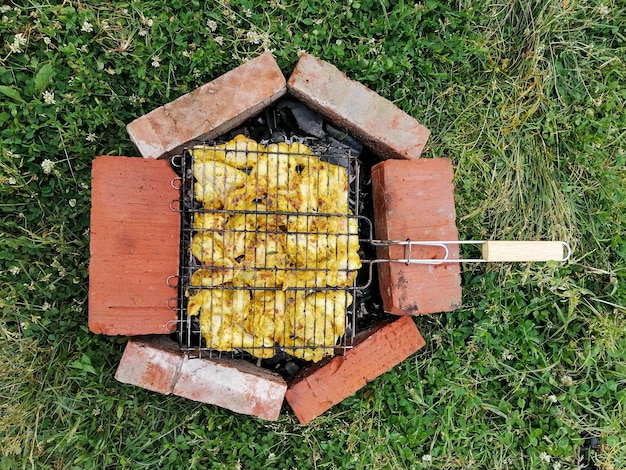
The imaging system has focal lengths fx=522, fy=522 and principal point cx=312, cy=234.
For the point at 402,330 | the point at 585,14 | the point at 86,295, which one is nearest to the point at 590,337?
the point at 402,330

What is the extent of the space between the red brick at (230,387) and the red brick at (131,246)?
12.9 inches

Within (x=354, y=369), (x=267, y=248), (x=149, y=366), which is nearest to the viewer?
(x=267, y=248)

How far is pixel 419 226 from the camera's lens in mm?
3230

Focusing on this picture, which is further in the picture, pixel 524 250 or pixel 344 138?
pixel 344 138

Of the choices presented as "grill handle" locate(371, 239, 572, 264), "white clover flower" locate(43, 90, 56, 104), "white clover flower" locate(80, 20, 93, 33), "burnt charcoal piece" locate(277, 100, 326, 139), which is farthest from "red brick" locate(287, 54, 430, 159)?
"white clover flower" locate(43, 90, 56, 104)

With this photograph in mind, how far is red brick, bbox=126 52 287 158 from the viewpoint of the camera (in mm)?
3145

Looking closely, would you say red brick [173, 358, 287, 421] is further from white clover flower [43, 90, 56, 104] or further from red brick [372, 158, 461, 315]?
white clover flower [43, 90, 56, 104]

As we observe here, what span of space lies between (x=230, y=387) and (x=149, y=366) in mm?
501

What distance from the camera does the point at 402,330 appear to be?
3381mm

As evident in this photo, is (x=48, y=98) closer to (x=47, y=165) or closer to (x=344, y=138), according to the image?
(x=47, y=165)

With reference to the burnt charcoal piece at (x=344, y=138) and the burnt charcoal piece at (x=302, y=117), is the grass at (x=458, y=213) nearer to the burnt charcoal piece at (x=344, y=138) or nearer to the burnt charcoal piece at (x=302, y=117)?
the burnt charcoal piece at (x=302, y=117)

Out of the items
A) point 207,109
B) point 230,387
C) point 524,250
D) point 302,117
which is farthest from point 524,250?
point 207,109

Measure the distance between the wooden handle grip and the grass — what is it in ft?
1.87

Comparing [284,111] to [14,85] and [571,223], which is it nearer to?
[14,85]
